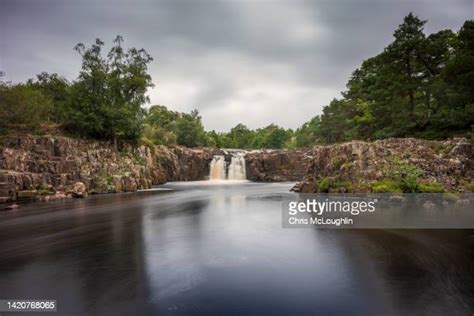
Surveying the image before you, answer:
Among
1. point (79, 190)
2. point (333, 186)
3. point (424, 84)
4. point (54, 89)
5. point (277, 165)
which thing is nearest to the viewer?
point (333, 186)

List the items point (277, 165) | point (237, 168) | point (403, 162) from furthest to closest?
point (237, 168) < point (277, 165) < point (403, 162)

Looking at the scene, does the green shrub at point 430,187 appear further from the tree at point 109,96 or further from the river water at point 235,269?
the tree at point 109,96

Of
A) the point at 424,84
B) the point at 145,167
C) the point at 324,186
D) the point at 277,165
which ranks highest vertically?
the point at 424,84

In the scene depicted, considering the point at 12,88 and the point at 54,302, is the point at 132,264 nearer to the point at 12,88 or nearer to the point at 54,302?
the point at 54,302

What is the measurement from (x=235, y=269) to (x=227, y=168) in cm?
4196

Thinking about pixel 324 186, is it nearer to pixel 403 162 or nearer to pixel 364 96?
pixel 403 162

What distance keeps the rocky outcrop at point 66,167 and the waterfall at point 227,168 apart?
12860mm

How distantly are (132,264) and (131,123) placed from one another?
93.0ft

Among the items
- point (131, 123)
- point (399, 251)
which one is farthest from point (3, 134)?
point (399, 251)

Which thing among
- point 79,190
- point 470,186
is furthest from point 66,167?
point 470,186

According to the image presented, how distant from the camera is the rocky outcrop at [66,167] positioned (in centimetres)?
2116

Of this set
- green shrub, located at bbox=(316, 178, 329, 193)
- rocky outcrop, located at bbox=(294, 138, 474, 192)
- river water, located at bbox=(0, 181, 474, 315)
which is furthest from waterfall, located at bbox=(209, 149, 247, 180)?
river water, located at bbox=(0, 181, 474, 315)

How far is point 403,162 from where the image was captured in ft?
61.4

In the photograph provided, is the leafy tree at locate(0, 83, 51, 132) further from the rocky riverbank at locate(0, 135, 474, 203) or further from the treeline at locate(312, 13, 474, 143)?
the treeline at locate(312, 13, 474, 143)
